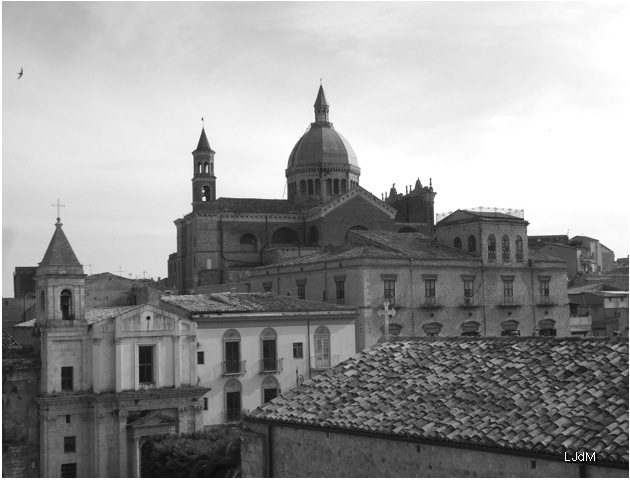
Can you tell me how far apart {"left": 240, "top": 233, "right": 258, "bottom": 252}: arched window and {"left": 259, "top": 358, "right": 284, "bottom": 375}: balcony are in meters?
28.0

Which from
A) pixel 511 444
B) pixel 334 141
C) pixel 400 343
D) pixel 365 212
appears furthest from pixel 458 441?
pixel 334 141

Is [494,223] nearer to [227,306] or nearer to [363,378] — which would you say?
[227,306]

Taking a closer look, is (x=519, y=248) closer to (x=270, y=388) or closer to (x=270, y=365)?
(x=270, y=365)

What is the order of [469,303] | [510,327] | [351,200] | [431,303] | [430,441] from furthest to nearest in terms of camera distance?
1. [351,200]
2. [510,327]
3. [469,303]
4. [431,303]
5. [430,441]

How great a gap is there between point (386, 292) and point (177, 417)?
43.5 ft

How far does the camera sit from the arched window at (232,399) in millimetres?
36188

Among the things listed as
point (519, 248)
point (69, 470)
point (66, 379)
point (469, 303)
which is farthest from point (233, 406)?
point (519, 248)

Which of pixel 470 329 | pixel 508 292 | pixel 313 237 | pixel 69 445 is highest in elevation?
pixel 313 237

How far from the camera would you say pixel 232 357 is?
36406 millimetres

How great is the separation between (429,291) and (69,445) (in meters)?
19.3

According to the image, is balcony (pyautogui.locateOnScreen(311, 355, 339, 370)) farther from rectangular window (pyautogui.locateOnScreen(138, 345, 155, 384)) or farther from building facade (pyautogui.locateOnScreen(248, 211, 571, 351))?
rectangular window (pyautogui.locateOnScreen(138, 345, 155, 384))

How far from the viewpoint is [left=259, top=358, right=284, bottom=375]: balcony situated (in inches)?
1448

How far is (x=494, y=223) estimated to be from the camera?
4884cm

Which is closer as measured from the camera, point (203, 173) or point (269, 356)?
Answer: point (269, 356)
